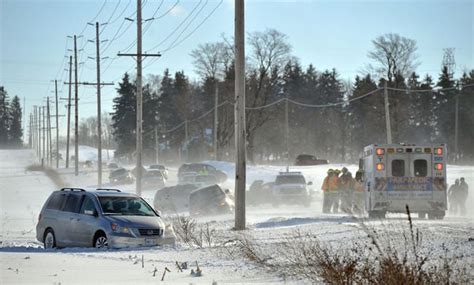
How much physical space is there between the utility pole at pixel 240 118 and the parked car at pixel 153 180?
34.6m

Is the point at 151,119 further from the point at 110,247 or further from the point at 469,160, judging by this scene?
the point at 110,247

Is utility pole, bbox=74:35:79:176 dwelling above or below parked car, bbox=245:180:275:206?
above

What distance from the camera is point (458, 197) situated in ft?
115

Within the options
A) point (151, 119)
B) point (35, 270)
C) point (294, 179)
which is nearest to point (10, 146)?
point (151, 119)

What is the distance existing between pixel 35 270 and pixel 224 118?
8477 cm

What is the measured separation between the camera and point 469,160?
83875 mm

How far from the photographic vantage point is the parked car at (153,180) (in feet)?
187

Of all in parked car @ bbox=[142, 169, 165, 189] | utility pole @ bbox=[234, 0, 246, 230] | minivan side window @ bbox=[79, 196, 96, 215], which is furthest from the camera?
parked car @ bbox=[142, 169, 165, 189]

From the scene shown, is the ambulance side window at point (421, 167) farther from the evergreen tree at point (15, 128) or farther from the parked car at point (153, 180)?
the evergreen tree at point (15, 128)

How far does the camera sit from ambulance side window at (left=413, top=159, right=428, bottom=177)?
25766mm

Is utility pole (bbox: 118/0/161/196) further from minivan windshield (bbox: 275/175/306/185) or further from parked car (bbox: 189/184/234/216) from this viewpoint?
minivan windshield (bbox: 275/175/306/185)

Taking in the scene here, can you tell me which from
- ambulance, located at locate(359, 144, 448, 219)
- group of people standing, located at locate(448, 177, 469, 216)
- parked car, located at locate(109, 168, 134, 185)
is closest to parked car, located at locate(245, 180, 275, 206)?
group of people standing, located at locate(448, 177, 469, 216)

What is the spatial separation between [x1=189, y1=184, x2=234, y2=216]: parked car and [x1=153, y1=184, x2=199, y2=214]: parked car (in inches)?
104

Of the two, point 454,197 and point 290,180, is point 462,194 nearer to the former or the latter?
point 454,197
